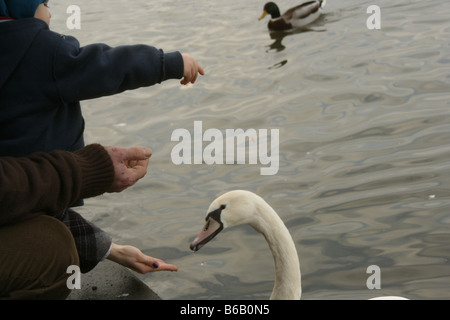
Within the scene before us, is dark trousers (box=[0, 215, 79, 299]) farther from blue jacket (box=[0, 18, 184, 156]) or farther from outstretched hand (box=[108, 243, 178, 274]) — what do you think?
outstretched hand (box=[108, 243, 178, 274])

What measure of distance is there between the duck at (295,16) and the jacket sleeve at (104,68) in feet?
25.5

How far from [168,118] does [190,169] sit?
A: 1332 mm

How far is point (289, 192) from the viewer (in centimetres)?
534

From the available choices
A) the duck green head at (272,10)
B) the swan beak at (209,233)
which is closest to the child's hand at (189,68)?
the swan beak at (209,233)

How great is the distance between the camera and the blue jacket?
287 cm

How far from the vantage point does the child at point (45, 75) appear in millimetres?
2867

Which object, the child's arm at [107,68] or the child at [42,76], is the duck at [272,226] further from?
the child at [42,76]

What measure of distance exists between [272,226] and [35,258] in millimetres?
1093

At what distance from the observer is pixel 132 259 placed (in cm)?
359

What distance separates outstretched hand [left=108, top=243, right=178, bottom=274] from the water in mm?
539
